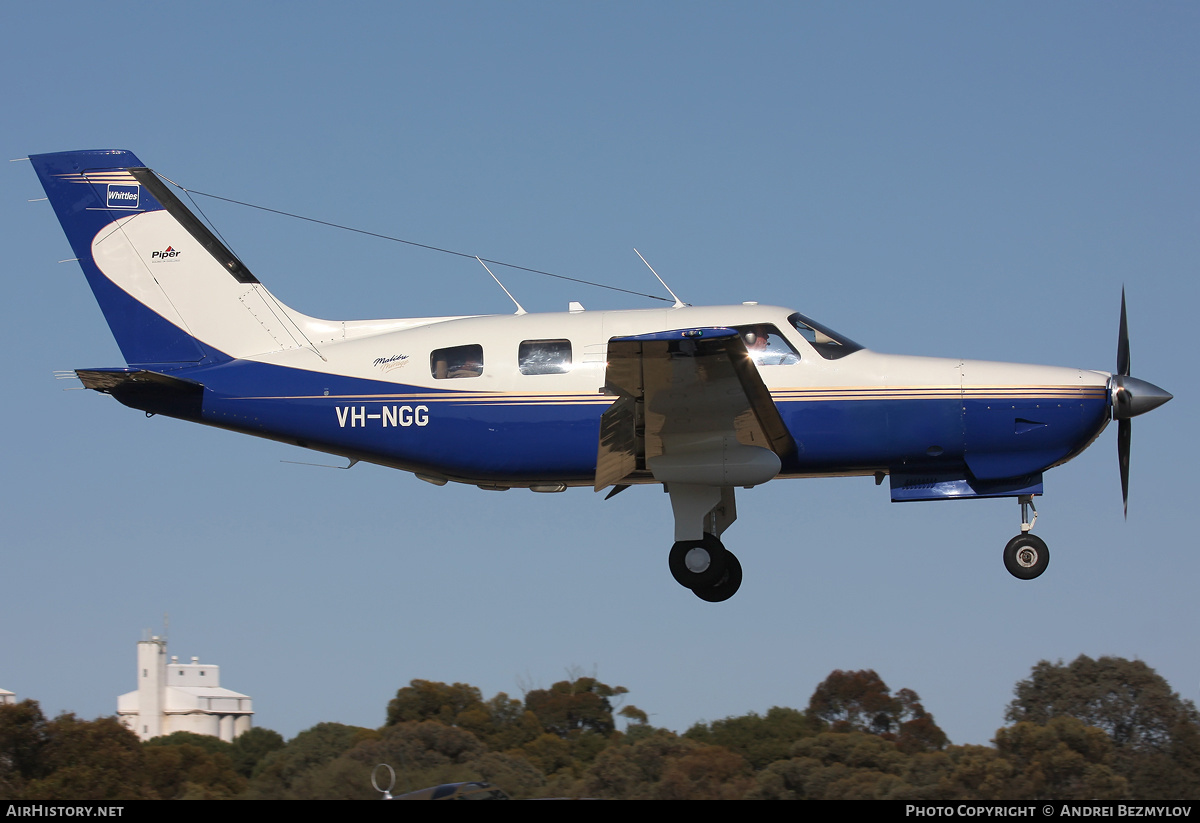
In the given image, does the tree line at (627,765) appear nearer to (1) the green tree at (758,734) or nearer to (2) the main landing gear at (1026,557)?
(1) the green tree at (758,734)

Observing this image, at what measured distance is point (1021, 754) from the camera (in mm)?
17078

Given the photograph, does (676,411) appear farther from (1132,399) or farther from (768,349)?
(1132,399)

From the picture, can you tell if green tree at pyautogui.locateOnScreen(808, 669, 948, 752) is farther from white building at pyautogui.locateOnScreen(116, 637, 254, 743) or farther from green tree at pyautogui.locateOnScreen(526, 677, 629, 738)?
white building at pyautogui.locateOnScreen(116, 637, 254, 743)

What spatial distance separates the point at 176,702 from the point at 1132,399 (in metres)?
37.2

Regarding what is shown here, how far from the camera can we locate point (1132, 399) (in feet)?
45.3

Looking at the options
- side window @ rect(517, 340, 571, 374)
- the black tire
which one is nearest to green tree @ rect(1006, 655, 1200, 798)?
the black tire

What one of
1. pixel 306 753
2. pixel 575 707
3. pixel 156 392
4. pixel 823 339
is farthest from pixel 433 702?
pixel 823 339

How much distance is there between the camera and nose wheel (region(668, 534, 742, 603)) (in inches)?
557

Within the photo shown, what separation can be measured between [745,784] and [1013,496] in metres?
5.34

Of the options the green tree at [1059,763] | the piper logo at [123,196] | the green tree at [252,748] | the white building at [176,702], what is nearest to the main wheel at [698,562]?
the green tree at [1059,763]

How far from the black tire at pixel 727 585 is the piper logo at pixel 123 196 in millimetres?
8645
